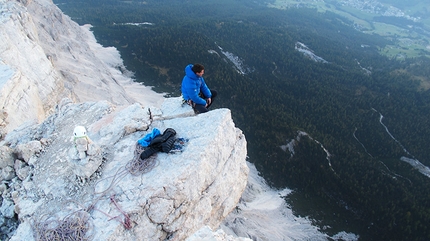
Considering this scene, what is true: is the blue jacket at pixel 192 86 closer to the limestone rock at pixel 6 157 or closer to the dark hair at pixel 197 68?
the dark hair at pixel 197 68

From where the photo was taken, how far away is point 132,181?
36.0 feet

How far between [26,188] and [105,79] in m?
41.4

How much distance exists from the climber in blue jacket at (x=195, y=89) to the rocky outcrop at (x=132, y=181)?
3.18 ft

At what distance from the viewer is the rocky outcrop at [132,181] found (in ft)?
33.4

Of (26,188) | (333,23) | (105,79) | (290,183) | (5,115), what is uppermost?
(26,188)

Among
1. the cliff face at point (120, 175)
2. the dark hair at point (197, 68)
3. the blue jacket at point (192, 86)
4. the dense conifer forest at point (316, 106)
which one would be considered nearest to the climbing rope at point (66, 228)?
the cliff face at point (120, 175)

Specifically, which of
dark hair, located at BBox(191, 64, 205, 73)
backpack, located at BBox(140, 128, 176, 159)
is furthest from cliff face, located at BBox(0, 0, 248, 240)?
dark hair, located at BBox(191, 64, 205, 73)

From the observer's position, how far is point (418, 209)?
36906 mm

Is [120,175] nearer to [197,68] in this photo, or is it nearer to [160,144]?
[160,144]

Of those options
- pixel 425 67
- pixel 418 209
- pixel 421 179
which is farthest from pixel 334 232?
pixel 425 67

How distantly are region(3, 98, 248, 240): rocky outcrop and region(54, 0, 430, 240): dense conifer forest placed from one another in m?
24.9

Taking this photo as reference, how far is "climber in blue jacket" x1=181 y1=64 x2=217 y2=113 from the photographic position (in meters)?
14.1

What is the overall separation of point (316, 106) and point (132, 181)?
56.3m

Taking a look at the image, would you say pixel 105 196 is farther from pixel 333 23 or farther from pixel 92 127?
pixel 333 23
